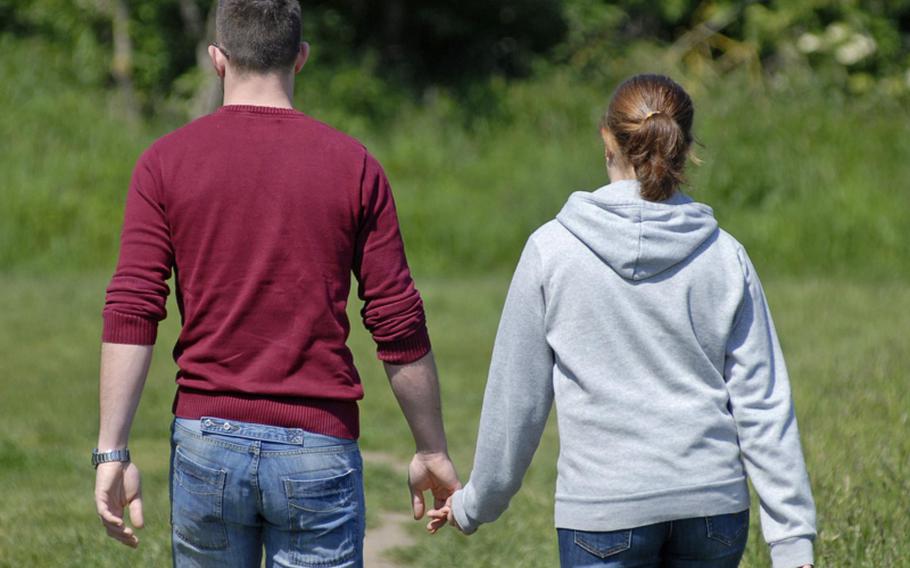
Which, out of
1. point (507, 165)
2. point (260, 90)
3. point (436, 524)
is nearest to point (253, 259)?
point (260, 90)

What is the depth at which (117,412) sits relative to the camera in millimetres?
2936

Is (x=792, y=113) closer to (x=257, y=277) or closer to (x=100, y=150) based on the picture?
(x=100, y=150)

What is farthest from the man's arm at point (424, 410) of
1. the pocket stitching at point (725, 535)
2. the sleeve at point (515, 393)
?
the pocket stitching at point (725, 535)

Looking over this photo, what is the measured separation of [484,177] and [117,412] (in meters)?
11.9

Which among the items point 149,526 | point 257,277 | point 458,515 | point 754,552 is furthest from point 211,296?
point 149,526

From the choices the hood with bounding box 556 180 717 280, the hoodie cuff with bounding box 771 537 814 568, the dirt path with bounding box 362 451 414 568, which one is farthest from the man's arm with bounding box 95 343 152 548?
the dirt path with bounding box 362 451 414 568

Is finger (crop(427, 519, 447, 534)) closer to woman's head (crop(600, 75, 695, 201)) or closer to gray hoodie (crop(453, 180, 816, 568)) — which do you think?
gray hoodie (crop(453, 180, 816, 568))

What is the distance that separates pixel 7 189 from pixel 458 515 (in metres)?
11.3

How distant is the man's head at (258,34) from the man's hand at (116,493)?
0.90 m

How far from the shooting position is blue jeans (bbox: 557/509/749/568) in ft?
9.31

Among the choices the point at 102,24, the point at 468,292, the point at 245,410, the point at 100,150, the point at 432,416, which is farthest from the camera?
the point at 102,24

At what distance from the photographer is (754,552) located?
4680 millimetres

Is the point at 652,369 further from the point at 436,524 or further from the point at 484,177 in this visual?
the point at 484,177

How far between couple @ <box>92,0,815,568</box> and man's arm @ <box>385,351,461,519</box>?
191mm
